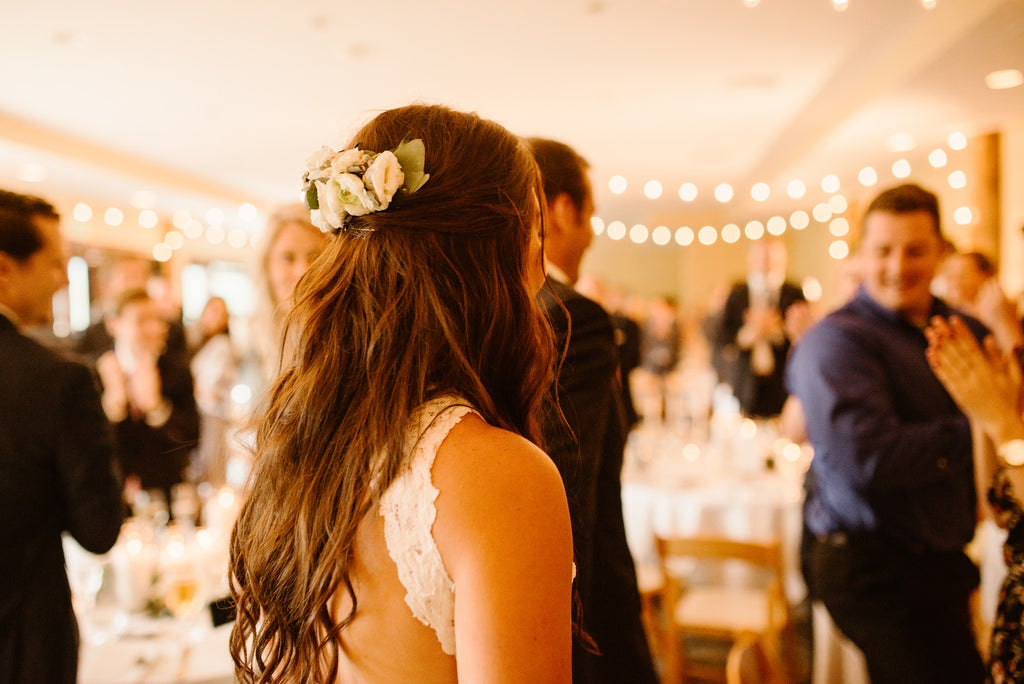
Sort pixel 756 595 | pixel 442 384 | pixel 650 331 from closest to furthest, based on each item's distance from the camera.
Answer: pixel 442 384 → pixel 756 595 → pixel 650 331

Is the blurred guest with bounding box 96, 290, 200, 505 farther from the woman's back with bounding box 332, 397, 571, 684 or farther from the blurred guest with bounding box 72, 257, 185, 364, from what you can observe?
the woman's back with bounding box 332, 397, 571, 684

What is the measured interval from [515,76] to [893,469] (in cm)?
473

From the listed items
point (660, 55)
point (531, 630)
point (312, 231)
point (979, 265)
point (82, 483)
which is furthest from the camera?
point (660, 55)

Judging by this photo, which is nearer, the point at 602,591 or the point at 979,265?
the point at 602,591

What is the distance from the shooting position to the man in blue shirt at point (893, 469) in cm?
177

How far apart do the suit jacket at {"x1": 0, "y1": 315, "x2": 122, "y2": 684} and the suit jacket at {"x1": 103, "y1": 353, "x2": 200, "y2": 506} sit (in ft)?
7.13

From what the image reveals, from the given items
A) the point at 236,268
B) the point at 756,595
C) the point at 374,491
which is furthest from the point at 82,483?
the point at 236,268

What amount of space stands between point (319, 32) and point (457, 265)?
4.37 meters

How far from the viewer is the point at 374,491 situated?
88 cm

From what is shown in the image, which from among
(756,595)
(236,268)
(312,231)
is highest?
(236,268)

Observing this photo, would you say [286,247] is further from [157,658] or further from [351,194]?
[351,194]

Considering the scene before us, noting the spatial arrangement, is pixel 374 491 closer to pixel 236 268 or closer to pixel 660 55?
pixel 660 55

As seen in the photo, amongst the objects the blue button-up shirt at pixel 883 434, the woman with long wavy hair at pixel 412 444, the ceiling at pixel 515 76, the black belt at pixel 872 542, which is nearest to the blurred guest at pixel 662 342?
the ceiling at pixel 515 76

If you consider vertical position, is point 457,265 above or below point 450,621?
above
